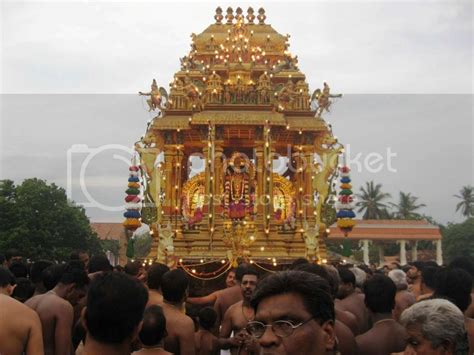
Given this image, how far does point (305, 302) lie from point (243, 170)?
67.7 ft

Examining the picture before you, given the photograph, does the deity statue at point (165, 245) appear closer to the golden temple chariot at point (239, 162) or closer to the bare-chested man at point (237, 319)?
the golden temple chariot at point (239, 162)

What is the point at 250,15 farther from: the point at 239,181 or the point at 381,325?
the point at 381,325

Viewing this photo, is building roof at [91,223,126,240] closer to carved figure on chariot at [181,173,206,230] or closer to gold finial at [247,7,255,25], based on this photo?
gold finial at [247,7,255,25]

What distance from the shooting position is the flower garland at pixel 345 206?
21.3 meters

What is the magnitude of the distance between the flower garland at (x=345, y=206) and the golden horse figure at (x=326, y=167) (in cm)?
56

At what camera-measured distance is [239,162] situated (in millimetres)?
23719

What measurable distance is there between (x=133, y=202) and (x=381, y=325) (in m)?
17.0

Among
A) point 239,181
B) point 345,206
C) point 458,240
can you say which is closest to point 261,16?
point 239,181

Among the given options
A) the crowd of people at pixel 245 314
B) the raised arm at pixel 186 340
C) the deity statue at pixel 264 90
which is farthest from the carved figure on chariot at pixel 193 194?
the raised arm at pixel 186 340

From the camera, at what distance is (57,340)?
6145 millimetres

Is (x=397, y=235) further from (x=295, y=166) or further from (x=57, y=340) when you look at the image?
(x=57, y=340)

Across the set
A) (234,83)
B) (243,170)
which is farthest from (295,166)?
(234,83)

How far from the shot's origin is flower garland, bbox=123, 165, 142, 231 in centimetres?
2166

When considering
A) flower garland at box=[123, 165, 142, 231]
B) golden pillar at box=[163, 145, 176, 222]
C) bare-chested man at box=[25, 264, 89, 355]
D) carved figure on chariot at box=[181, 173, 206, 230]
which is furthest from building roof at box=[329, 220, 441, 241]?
bare-chested man at box=[25, 264, 89, 355]
